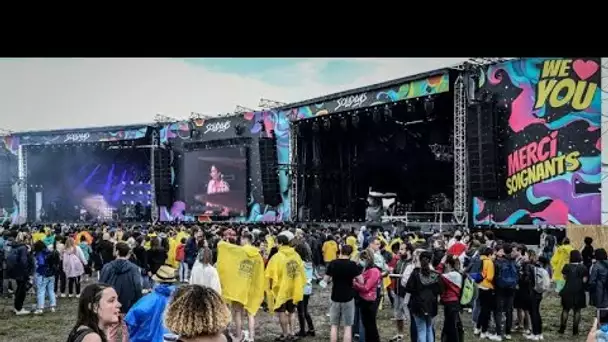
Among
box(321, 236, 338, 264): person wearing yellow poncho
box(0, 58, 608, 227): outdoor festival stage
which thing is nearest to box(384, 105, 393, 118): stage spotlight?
box(0, 58, 608, 227): outdoor festival stage

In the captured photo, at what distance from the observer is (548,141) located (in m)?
17.0

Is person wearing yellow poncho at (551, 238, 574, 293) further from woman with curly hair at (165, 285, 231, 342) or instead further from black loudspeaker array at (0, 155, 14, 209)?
black loudspeaker array at (0, 155, 14, 209)

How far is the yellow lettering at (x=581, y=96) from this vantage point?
16094 mm

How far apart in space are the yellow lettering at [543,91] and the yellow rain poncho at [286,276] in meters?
10.2

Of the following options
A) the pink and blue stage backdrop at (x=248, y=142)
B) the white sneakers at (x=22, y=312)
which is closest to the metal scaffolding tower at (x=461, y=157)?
the pink and blue stage backdrop at (x=248, y=142)

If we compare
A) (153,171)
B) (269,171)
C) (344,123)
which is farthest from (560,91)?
(153,171)

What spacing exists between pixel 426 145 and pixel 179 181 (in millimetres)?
13514

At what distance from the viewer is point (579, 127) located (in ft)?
53.8

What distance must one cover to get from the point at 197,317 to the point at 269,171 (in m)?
24.9

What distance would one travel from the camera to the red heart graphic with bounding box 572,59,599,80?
15.9 metres

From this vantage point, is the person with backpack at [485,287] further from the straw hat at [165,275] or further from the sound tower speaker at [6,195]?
the sound tower speaker at [6,195]
